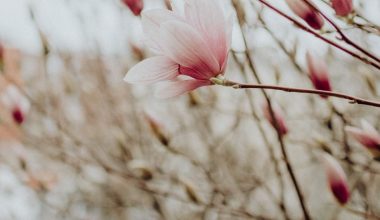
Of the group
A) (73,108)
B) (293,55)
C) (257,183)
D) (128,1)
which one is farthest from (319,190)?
(128,1)

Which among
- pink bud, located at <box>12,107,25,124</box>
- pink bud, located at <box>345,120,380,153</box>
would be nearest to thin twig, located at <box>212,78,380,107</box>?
pink bud, located at <box>345,120,380,153</box>

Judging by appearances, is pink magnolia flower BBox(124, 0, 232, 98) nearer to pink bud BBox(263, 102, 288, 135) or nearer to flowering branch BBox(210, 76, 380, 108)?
flowering branch BBox(210, 76, 380, 108)

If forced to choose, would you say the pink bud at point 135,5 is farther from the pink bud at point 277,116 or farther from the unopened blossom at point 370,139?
the unopened blossom at point 370,139

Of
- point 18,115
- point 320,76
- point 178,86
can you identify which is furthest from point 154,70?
point 18,115

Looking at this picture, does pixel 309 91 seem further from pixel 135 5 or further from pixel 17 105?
pixel 17 105

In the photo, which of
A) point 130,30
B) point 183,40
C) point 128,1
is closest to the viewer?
point 183,40

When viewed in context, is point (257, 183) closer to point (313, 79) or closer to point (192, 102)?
point (192, 102)

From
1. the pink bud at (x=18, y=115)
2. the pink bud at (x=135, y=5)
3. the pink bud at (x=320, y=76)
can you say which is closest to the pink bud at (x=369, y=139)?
the pink bud at (x=320, y=76)
